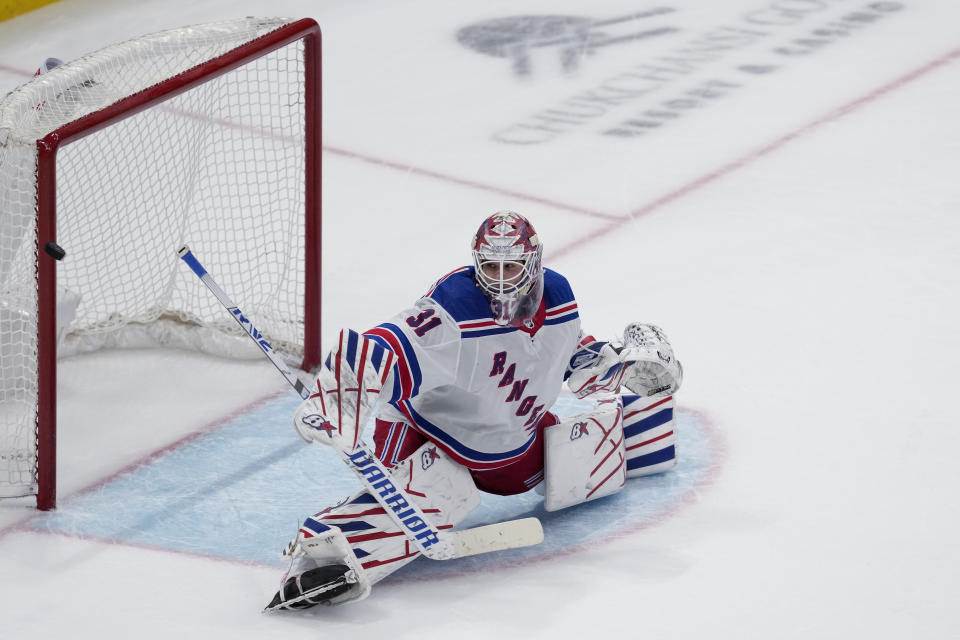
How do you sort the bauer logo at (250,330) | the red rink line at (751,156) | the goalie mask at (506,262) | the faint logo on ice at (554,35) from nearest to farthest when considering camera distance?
the goalie mask at (506,262)
the bauer logo at (250,330)
the red rink line at (751,156)
the faint logo on ice at (554,35)

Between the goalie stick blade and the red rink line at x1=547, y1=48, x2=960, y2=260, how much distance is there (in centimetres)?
163

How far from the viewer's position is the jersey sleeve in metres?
3.15

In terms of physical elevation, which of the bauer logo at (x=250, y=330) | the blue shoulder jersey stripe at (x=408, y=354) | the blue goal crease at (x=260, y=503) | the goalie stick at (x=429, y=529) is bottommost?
the blue goal crease at (x=260, y=503)

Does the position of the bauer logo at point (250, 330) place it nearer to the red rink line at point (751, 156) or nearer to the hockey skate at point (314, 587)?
the hockey skate at point (314, 587)

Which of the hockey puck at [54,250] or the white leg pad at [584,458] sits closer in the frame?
the hockey puck at [54,250]

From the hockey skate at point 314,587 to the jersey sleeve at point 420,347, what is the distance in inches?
A: 12.9

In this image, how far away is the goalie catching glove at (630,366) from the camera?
351 centimetres

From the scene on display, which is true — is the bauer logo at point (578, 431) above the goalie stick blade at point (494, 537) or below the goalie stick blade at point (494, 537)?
above

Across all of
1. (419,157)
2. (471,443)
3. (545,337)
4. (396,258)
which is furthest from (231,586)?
(419,157)

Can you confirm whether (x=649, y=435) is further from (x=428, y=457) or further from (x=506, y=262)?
(x=506, y=262)

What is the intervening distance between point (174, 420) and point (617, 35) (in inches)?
129

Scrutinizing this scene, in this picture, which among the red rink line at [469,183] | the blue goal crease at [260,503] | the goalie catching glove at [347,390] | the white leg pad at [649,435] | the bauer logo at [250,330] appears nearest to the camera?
the goalie catching glove at [347,390]

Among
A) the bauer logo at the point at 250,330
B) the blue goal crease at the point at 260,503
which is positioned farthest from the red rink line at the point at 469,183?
the bauer logo at the point at 250,330

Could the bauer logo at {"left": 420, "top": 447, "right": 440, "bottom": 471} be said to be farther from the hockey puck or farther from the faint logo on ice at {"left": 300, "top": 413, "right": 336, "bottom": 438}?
the hockey puck
